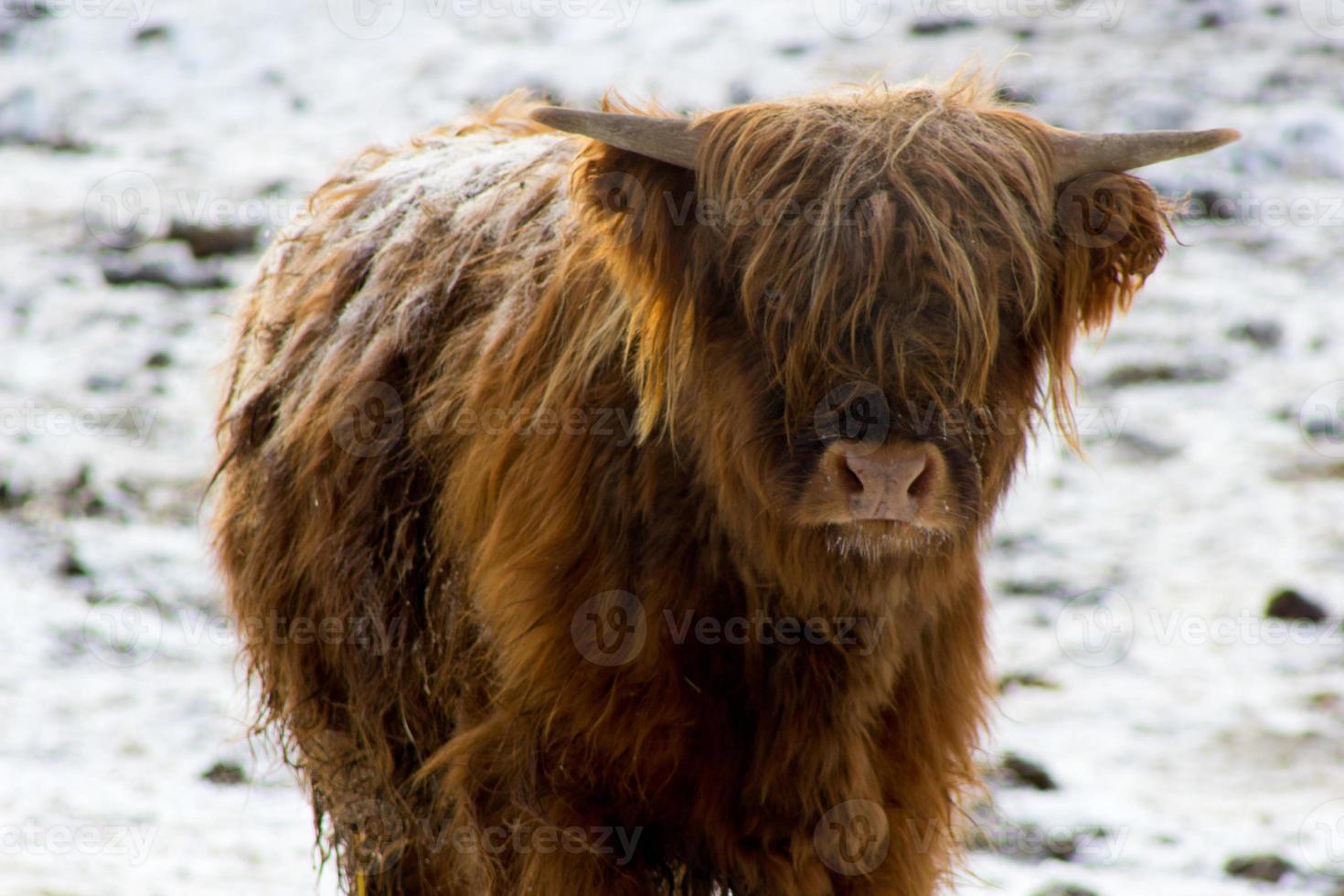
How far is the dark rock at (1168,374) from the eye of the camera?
24.4 feet

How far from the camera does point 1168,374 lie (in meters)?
7.48

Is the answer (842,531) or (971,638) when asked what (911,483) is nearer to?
(842,531)

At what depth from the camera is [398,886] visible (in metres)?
3.45

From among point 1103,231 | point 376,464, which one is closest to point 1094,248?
point 1103,231

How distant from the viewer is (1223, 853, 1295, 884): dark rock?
384 cm

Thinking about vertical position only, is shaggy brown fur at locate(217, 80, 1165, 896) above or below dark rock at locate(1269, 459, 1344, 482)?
above

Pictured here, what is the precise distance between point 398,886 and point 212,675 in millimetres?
1913

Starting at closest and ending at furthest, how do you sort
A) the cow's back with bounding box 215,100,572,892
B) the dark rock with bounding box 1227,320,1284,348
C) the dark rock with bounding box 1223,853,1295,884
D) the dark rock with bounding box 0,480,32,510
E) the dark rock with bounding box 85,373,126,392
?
the cow's back with bounding box 215,100,572,892 < the dark rock with bounding box 1223,853,1295,884 < the dark rock with bounding box 0,480,32,510 < the dark rock with bounding box 85,373,126,392 < the dark rock with bounding box 1227,320,1284,348

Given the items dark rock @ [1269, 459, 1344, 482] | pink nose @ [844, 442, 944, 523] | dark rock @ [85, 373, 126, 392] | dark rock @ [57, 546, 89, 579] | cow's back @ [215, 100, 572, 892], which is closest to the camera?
pink nose @ [844, 442, 944, 523]

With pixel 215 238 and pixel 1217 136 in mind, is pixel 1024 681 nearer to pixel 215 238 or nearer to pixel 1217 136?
pixel 1217 136

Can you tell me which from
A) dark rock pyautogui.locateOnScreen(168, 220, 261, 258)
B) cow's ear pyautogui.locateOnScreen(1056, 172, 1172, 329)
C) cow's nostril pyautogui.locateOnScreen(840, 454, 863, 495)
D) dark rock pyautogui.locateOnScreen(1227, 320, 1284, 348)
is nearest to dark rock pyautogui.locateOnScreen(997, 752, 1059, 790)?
cow's ear pyautogui.locateOnScreen(1056, 172, 1172, 329)

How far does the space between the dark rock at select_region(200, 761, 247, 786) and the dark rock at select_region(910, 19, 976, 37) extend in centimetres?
800

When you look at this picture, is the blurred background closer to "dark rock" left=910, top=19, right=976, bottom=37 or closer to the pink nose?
"dark rock" left=910, top=19, right=976, bottom=37

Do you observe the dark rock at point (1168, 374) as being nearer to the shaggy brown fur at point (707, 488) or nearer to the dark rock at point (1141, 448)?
the dark rock at point (1141, 448)
